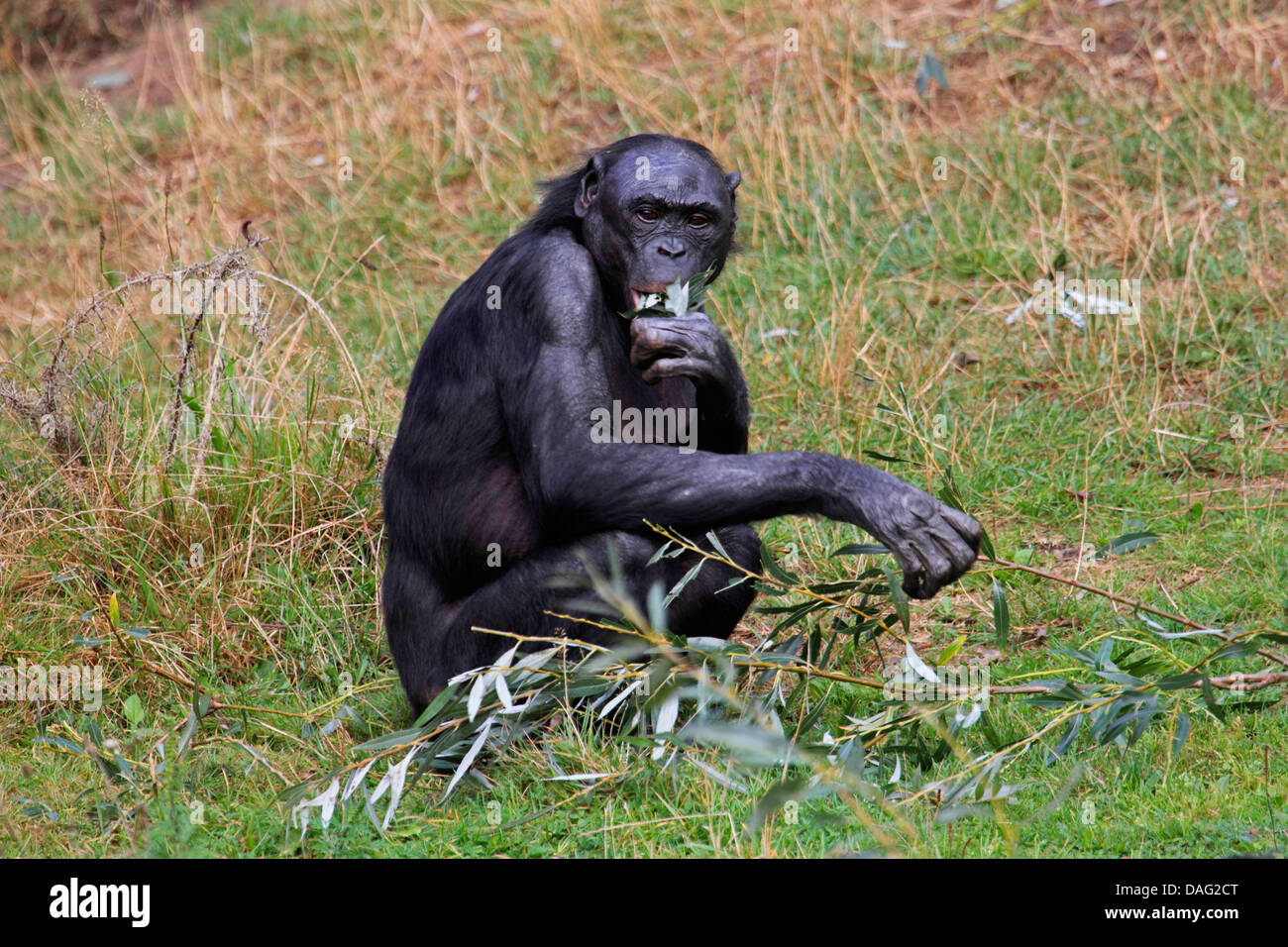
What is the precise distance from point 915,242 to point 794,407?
1619mm

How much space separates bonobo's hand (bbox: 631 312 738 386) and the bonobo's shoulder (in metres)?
0.19

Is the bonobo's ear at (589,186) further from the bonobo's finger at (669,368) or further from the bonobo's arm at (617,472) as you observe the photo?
the bonobo's finger at (669,368)

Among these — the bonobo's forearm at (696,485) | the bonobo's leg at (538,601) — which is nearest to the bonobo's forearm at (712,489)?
the bonobo's forearm at (696,485)

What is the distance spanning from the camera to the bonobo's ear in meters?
4.63

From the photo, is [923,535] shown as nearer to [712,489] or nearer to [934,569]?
[934,569]

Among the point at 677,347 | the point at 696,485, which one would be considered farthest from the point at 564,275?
the point at 696,485

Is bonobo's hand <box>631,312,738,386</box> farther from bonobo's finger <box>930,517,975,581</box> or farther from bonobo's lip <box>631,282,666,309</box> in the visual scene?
bonobo's finger <box>930,517,975,581</box>

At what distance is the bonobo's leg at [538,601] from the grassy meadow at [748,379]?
0.26m

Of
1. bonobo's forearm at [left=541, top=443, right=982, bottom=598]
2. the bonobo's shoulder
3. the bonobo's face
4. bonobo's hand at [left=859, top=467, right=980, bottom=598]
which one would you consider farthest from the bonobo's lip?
bonobo's hand at [left=859, top=467, right=980, bottom=598]

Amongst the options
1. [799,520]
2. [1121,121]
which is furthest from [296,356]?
[1121,121]

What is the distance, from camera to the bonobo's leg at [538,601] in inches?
A: 163

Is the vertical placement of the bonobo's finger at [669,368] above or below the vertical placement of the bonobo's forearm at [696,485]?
above

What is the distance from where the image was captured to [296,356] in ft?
21.0

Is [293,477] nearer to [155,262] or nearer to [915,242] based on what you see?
[155,262]
